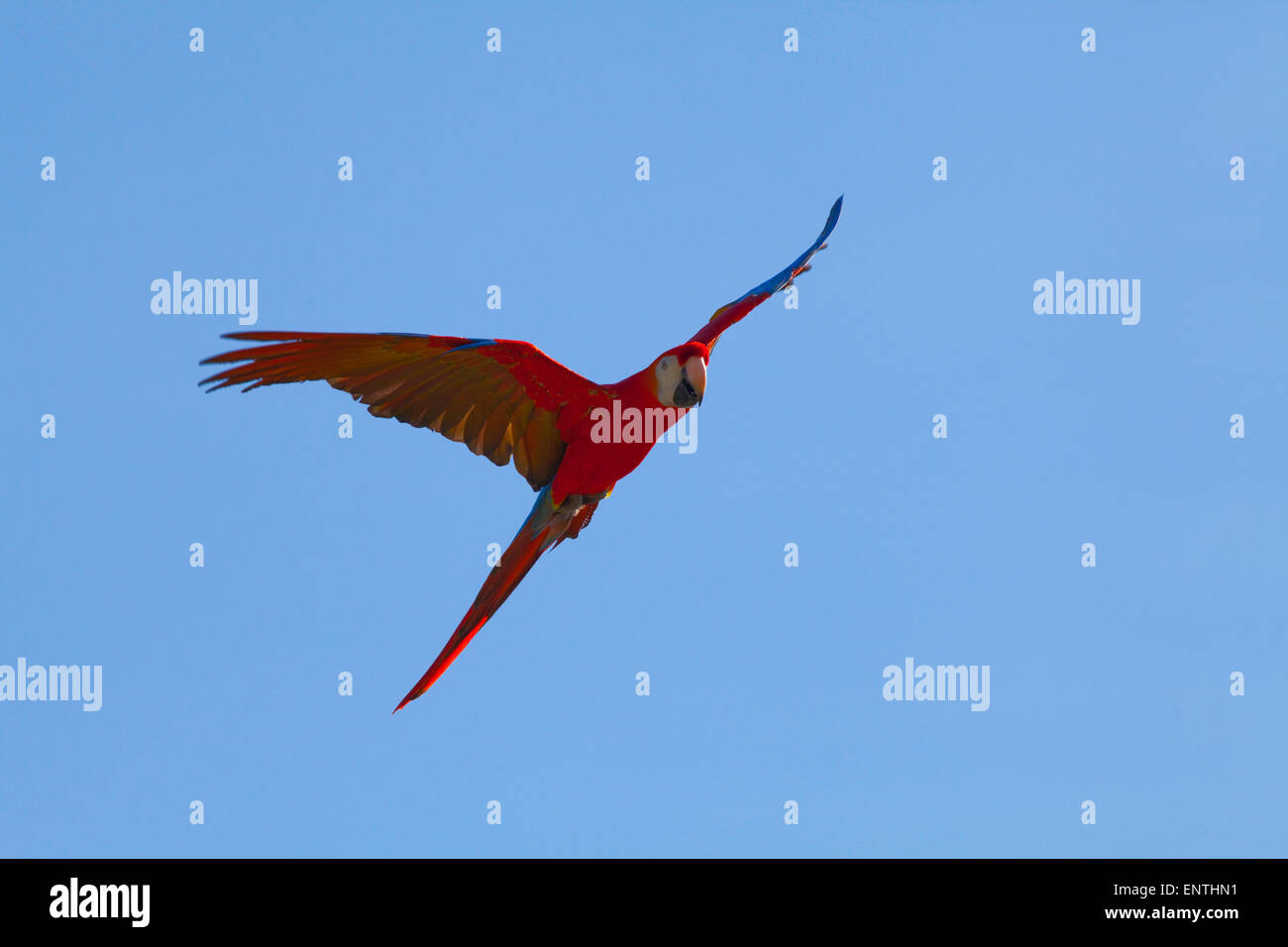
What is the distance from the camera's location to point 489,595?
9.11 meters

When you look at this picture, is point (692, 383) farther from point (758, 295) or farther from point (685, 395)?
point (758, 295)

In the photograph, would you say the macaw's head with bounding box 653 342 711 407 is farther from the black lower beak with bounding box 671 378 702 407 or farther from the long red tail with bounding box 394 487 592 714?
the long red tail with bounding box 394 487 592 714

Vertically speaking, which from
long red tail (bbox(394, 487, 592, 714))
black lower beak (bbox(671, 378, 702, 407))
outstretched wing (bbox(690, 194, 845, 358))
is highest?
outstretched wing (bbox(690, 194, 845, 358))

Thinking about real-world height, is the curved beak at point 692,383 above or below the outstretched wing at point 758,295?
below

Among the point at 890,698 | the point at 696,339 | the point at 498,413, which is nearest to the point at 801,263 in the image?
the point at 696,339

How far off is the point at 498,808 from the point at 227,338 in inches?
173

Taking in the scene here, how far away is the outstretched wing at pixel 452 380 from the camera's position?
28.1 feet

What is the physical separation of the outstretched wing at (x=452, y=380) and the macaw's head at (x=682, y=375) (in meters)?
0.71

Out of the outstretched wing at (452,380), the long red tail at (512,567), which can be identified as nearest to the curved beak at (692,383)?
the outstretched wing at (452,380)

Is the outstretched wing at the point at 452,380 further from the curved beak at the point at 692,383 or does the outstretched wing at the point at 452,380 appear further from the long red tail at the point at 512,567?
the curved beak at the point at 692,383

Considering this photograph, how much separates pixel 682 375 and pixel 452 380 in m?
1.69

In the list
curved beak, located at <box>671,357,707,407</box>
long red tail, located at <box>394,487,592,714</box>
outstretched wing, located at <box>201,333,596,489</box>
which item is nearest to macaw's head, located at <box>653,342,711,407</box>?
curved beak, located at <box>671,357,707,407</box>

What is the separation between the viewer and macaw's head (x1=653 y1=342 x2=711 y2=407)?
28.5 ft

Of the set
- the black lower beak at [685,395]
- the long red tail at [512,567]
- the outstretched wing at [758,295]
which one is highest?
the outstretched wing at [758,295]
